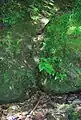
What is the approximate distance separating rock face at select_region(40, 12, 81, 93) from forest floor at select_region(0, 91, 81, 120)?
0.17 metres

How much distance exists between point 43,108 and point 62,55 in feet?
3.78

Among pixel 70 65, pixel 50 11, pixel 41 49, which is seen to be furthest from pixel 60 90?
pixel 50 11

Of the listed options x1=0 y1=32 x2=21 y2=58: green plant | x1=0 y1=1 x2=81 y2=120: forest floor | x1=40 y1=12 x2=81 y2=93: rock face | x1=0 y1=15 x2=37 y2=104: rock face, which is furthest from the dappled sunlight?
x1=0 y1=1 x2=81 y2=120: forest floor

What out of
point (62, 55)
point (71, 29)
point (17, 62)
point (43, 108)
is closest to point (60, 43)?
point (62, 55)

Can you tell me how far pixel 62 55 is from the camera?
601cm

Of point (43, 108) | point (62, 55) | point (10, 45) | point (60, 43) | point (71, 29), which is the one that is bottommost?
point (43, 108)

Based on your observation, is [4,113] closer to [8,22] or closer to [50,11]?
[8,22]

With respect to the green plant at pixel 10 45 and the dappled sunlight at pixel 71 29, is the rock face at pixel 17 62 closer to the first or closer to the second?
the green plant at pixel 10 45

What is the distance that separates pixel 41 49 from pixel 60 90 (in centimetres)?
98

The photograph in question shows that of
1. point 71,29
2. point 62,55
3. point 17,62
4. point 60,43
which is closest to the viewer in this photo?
point 17,62

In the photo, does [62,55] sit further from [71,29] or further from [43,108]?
[43,108]

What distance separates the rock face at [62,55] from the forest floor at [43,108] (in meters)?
0.17

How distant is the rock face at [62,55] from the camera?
5.77m

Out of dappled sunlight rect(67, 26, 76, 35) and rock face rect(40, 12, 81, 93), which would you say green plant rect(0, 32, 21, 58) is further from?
dappled sunlight rect(67, 26, 76, 35)
